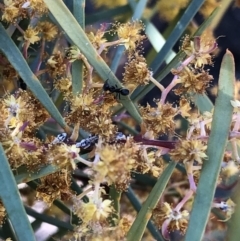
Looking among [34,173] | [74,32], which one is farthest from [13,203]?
[74,32]

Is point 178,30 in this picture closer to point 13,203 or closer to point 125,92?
point 125,92

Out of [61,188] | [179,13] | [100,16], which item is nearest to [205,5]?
[179,13]

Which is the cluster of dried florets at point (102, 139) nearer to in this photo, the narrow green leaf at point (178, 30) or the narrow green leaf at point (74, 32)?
the narrow green leaf at point (74, 32)

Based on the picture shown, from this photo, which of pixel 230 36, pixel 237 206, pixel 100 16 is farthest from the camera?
pixel 230 36

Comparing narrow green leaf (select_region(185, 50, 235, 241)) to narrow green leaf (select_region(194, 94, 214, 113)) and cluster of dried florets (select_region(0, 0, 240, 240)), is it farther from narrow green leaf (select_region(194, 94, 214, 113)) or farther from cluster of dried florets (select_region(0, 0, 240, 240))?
narrow green leaf (select_region(194, 94, 214, 113))

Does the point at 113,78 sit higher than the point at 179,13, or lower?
lower

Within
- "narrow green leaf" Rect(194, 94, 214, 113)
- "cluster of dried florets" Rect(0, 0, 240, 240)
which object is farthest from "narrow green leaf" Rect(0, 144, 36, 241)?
"narrow green leaf" Rect(194, 94, 214, 113)

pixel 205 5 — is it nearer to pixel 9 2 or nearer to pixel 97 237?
pixel 9 2
